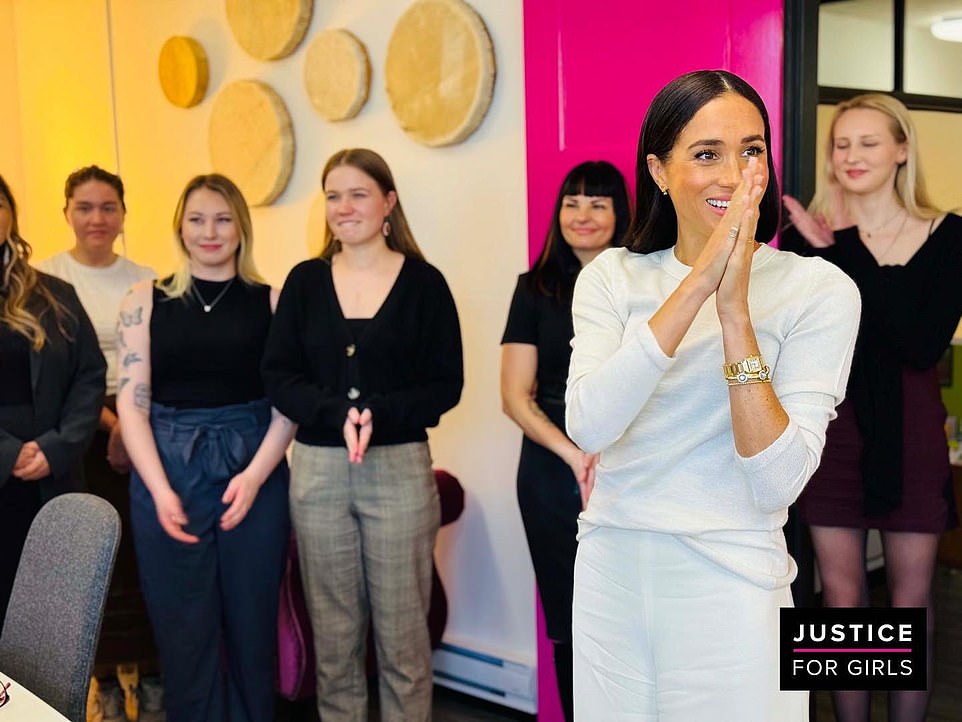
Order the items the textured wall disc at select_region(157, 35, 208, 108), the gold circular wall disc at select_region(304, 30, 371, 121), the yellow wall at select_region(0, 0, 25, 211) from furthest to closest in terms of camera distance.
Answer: the yellow wall at select_region(0, 0, 25, 211) → the textured wall disc at select_region(157, 35, 208, 108) → the gold circular wall disc at select_region(304, 30, 371, 121)

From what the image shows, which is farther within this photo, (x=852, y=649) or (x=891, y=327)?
(x=891, y=327)

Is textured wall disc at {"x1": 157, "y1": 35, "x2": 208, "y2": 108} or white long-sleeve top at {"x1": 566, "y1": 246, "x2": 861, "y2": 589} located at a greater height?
textured wall disc at {"x1": 157, "y1": 35, "x2": 208, "y2": 108}

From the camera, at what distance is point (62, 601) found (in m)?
1.89

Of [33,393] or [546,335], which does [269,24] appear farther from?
[546,335]

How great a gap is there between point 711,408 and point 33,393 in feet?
6.95

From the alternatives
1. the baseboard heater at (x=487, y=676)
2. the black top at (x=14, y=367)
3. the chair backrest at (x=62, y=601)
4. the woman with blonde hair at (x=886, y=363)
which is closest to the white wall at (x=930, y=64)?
the woman with blonde hair at (x=886, y=363)

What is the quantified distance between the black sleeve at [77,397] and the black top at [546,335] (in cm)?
122

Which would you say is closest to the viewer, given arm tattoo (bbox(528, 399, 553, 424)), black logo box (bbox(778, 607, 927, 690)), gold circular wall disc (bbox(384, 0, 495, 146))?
black logo box (bbox(778, 607, 927, 690))

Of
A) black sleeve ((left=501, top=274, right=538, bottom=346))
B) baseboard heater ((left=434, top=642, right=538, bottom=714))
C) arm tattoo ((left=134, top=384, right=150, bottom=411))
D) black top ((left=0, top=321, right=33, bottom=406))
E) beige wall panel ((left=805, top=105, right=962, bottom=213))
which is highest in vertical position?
beige wall panel ((left=805, top=105, right=962, bottom=213))

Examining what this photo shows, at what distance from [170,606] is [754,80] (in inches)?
79.7

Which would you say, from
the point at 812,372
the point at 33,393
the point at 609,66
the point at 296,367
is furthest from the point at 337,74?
the point at 812,372

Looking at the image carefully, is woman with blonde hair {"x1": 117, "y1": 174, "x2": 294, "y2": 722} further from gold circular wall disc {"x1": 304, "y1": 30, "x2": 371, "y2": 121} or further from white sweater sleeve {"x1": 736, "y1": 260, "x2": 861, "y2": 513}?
white sweater sleeve {"x1": 736, "y1": 260, "x2": 861, "y2": 513}

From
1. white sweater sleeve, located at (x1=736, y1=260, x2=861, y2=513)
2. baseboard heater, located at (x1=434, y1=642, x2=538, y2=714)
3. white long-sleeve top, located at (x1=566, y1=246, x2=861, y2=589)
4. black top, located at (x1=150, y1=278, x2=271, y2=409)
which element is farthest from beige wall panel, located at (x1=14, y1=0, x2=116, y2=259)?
white sweater sleeve, located at (x1=736, y1=260, x2=861, y2=513)

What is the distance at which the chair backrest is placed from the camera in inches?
71.0
